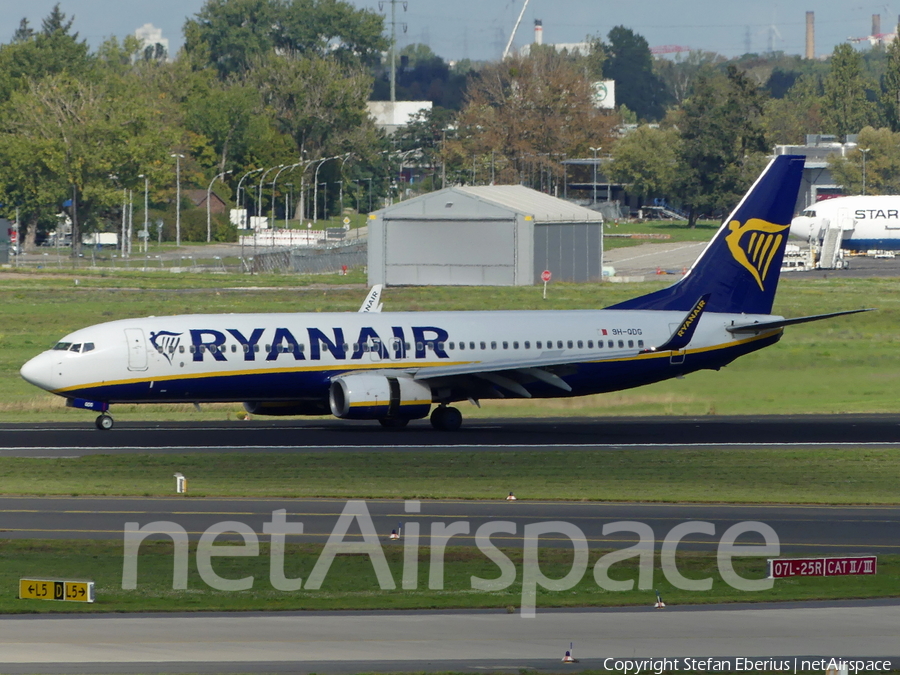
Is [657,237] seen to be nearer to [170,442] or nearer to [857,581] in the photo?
[170,442]

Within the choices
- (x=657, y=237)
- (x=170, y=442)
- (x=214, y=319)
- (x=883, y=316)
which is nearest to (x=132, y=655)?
(x=170, y=442)

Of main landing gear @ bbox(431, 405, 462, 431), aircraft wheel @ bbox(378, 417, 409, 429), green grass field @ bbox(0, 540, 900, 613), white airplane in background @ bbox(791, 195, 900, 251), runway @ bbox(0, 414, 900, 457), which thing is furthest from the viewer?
white airplane in background @ bbox(791, 195, 900, 251)

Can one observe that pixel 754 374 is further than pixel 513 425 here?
Yes

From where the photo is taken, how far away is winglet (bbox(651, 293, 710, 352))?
48875mm

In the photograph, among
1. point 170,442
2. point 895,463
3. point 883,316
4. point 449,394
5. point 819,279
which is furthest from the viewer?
point 819,279

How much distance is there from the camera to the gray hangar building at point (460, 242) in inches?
4323

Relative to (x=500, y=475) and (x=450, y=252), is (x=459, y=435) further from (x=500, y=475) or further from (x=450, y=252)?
(x=450, y=252)

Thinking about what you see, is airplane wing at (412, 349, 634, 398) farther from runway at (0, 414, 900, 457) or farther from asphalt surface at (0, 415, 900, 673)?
asphalt surface at (0, 415, 900, 673)

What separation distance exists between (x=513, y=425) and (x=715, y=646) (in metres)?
30.6

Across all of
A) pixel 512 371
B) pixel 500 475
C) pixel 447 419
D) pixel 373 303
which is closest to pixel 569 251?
pixel 373 303

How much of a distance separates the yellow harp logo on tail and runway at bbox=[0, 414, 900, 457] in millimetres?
6086

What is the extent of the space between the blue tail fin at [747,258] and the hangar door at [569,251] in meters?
55.4

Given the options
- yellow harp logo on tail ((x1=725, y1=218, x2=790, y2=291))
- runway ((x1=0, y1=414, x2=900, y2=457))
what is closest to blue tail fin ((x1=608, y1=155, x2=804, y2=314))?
yellow harp logo on tail ((x1=725, y1=218, x2=790, y2=291))

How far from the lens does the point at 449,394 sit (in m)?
47.9
